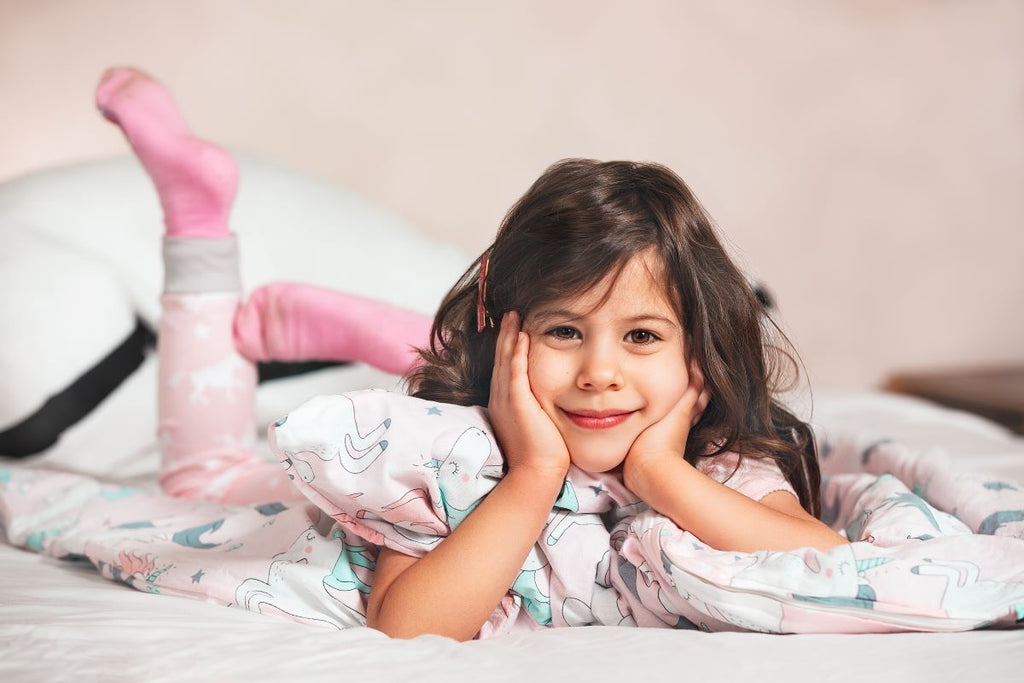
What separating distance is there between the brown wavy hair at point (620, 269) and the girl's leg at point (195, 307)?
1.17 feet

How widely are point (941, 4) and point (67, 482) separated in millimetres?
2108

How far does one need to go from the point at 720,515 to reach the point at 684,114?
4.82ft

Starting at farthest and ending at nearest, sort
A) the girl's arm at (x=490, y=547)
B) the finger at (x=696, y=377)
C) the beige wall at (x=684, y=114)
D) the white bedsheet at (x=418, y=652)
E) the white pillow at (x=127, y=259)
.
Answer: the beige wall at (x=684, y=114), the white pillow at (x=127, y=259), the finger at (x=696, y=377), the girl's arm at (x=490, y=547), the white bedsheet at (x=418, y=652)

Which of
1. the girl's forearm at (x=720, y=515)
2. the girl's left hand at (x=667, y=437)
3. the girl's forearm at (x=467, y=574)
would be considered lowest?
the girl's forearm at (x=467, y=574)

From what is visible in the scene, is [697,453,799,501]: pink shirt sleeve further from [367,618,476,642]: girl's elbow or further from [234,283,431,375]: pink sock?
[234,283,431,375]: pink sock

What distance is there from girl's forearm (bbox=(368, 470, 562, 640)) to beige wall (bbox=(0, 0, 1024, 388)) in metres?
1.11

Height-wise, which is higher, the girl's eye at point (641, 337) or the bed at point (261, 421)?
the girl's eye at point (641, 337)

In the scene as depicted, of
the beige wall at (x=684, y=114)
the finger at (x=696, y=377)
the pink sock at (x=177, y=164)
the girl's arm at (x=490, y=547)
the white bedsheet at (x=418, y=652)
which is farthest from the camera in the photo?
the beige wall at (x=684, y=114)

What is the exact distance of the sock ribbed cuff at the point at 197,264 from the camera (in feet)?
3.73

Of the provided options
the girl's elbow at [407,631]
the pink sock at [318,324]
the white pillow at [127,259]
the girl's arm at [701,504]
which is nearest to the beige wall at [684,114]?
the white pillow at [127,259]

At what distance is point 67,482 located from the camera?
1.10m

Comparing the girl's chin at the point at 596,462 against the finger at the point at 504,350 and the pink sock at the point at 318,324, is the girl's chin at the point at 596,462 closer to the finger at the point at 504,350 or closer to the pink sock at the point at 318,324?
the finger at the point at 504,350

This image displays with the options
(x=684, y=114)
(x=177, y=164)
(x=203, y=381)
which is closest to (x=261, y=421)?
(x=203, y=381)

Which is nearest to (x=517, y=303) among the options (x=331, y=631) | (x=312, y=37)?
(x=331, y=631)
